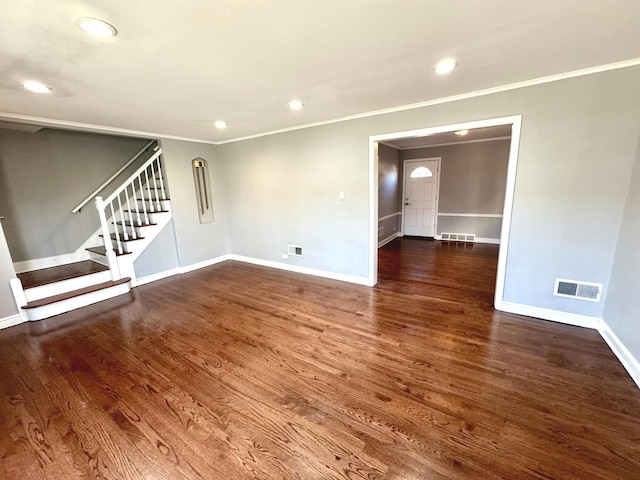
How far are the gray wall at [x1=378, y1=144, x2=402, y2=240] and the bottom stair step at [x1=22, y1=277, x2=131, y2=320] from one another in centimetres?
519

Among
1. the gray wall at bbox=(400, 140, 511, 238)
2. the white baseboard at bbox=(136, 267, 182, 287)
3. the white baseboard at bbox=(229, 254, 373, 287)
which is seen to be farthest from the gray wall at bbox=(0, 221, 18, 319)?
the gray wall at bbox=(400, 140, 511, 238)

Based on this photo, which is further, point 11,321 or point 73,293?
point 73,293

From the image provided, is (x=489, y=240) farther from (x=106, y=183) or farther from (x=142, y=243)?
(x=106, y=183)

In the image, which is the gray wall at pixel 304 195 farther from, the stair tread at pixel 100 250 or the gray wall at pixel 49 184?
the gray wall at pixel 49 184

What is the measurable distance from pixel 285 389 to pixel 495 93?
→ 350 centimetres

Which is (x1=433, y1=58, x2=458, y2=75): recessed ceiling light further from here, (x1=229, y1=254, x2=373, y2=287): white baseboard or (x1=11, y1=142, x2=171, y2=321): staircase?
(x1=11, y1=142, x2=171, y2=321): staircase

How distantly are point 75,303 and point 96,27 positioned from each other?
11.8 feet

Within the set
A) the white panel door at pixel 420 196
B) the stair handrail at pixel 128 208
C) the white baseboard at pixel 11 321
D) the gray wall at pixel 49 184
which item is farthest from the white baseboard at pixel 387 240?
the white baseboard at pixel 11 321

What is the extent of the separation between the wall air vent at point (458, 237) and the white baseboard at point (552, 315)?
408 cm

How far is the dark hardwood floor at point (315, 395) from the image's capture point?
148cm

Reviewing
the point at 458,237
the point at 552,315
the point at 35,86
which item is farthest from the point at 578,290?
the point at 35,86

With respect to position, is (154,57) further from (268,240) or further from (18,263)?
(18,263)

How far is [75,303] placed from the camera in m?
3.56

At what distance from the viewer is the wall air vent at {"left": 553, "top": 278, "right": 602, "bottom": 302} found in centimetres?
260
